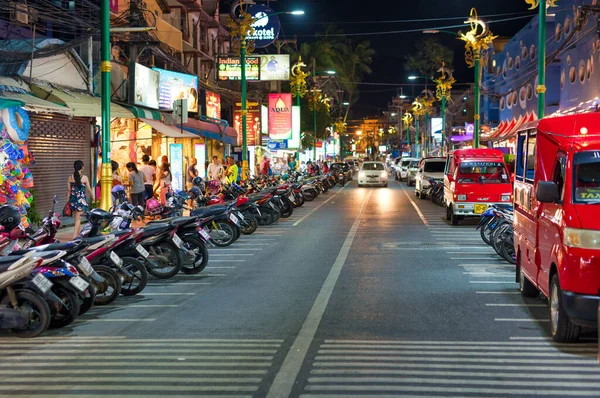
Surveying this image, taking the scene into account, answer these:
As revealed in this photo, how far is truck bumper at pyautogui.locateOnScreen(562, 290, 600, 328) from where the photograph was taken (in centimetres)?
772

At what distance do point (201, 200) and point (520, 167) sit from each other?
11288 millimetres

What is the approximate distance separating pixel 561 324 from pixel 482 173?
52.8 ft

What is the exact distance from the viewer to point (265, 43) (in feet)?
168

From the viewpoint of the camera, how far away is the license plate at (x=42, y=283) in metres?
8.88

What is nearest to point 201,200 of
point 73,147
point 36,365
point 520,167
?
point 73,147

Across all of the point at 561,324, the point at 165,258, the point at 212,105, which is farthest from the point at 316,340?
the point at 212,105

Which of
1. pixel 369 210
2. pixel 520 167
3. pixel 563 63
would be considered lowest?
pixel 369 210

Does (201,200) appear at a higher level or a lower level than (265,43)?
lower

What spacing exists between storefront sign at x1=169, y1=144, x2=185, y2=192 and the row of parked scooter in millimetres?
16536

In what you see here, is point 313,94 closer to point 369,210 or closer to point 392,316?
point 369,210

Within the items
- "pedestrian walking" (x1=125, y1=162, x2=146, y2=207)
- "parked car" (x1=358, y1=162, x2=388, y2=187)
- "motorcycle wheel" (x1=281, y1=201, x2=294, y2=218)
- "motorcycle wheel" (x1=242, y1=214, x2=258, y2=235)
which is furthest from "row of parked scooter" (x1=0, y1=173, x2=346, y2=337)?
"parked car" (x1=358, y1=162, x2=388, y2=187)

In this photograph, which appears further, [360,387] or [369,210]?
[369,210]

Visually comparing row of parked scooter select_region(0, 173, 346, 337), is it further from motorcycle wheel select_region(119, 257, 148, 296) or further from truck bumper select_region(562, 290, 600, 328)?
truck bumper select_region(562, 290, 600, 328)

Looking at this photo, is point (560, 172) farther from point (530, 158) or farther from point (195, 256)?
point (195, 256)
